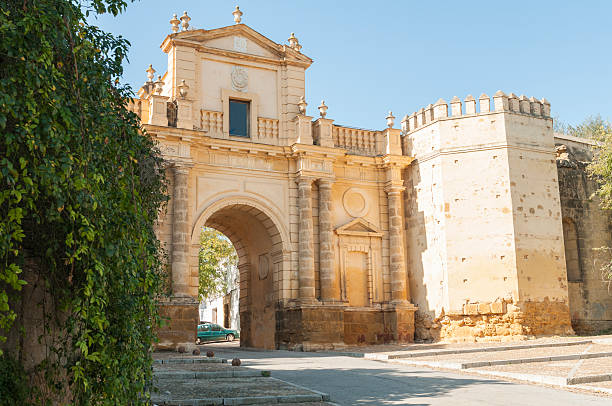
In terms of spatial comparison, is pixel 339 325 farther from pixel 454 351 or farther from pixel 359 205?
pixel 454 351

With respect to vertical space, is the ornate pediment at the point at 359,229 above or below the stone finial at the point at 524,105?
below

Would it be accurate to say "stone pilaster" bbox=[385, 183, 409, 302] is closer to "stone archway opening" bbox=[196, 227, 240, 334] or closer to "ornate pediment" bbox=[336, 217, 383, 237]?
"ornate pediment" bbox=[336, 217, 383, 237]

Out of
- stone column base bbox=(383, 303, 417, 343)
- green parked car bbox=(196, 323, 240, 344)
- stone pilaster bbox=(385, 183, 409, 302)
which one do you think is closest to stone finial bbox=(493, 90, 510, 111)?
stone pilaster bbox=(385, 183, 409, 302)

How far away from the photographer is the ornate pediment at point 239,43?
1898 cm

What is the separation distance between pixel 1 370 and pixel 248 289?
56.7 ft

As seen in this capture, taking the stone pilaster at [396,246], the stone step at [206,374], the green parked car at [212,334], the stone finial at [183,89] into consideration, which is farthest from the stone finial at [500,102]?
the green parked car at [212,334]

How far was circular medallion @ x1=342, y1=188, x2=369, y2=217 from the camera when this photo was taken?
20.4 m

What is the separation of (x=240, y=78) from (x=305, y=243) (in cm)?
572

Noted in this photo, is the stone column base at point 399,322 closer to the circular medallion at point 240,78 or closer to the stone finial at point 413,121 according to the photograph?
the stone finial at point 413,121

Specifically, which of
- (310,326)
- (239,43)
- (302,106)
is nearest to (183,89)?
(239,43)

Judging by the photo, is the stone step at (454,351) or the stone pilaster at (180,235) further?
the stone pilaster at (180,235)

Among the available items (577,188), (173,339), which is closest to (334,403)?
(173,339)

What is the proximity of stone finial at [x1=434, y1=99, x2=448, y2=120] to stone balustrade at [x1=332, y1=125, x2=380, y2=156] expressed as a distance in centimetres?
219

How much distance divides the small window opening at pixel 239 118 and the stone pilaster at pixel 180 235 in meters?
2.70
